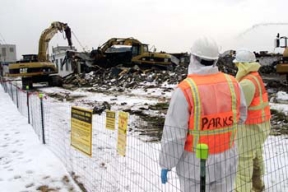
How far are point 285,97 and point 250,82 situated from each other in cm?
927

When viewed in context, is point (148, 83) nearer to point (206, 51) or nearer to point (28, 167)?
point (28, 167)

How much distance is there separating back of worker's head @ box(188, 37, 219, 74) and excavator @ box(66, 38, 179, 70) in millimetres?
24678

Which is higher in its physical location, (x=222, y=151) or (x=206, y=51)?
(x=206, y=51)

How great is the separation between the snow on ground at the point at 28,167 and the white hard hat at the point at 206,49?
3.05 metres

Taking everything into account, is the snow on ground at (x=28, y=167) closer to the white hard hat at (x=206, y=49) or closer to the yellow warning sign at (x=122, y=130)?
the yellow warning sign at (x=122, y=130)

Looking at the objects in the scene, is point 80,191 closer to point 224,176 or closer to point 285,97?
point 224,176

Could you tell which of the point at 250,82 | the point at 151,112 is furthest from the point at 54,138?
the point at 250,82

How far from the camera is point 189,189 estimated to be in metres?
2.69

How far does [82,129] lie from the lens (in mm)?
4602

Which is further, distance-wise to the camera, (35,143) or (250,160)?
(35,143)

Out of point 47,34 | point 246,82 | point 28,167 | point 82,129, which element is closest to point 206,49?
point 246,82

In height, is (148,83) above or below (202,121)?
below

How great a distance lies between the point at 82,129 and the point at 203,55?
254 cm

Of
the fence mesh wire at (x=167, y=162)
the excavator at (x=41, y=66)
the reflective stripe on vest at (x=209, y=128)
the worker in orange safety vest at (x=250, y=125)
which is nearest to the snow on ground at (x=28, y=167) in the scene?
the fence mesh wire at (x=167, y=162)
